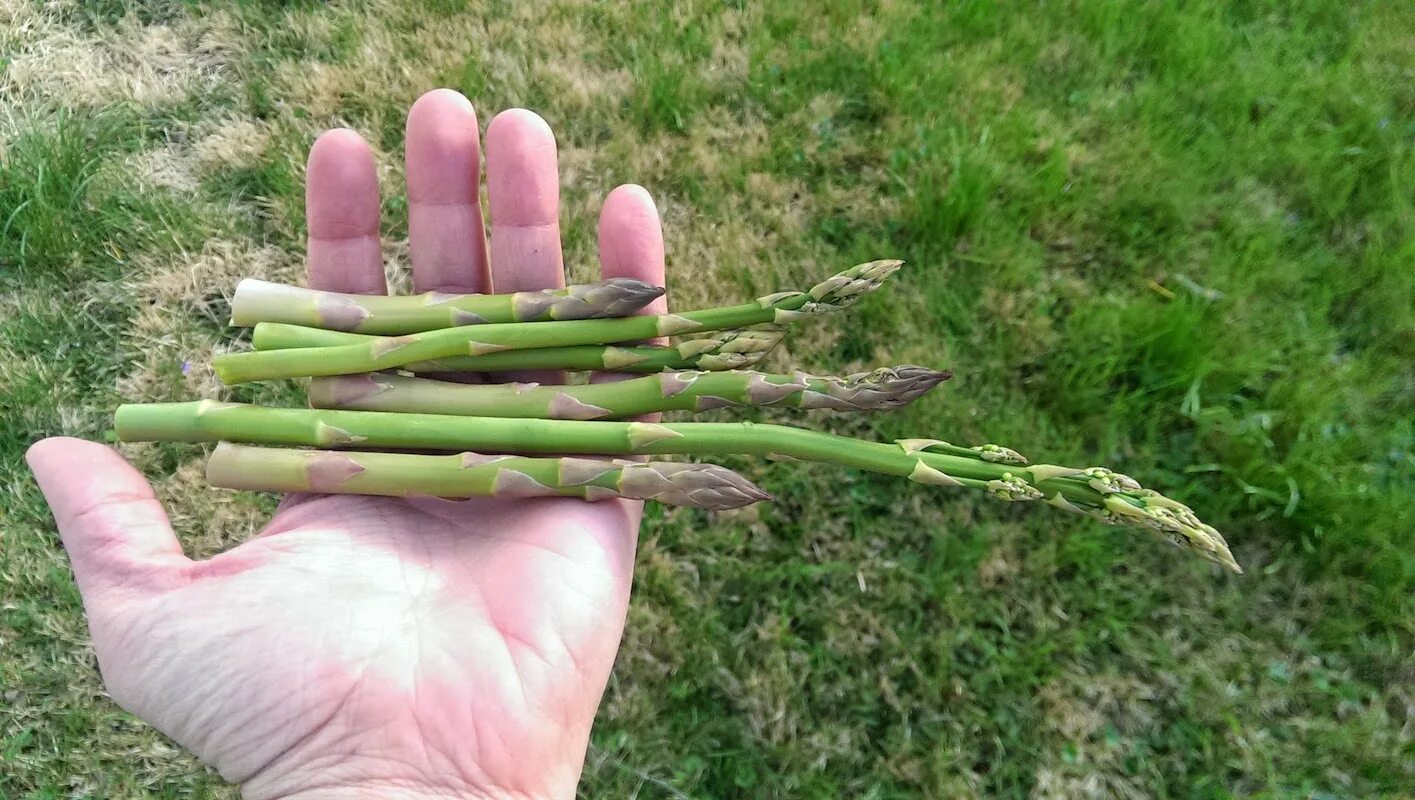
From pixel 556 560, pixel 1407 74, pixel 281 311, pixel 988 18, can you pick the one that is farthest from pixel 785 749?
pixel 1407 74

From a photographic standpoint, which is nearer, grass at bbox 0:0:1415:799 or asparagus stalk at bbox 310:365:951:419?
asparagus stalk at bbox 310:365:951:419

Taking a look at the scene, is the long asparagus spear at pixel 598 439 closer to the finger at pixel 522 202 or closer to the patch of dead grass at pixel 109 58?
the finger at pixel 522 202

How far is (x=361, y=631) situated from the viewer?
273 centimetres

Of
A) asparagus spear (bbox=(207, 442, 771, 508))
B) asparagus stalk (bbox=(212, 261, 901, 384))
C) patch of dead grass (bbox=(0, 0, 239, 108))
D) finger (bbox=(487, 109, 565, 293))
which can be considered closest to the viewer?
asparagus spear (bbox=(207, 442, 771, 508))

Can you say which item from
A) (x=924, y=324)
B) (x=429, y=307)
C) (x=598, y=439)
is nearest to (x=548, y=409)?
(x=598, y=439)

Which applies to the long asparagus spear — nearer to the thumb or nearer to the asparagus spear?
the asparagus spear

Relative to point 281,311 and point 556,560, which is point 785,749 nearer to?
point 556,560

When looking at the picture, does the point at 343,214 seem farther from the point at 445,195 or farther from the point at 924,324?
the point at 924,324

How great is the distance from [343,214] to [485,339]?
79 centimetres

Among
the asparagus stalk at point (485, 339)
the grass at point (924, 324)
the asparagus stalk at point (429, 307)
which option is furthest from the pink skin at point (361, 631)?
the grass at point (924, 324)

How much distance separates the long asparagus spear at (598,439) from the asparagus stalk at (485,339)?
0.54 ft

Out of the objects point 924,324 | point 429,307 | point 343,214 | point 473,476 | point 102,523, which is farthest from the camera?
point 924,324

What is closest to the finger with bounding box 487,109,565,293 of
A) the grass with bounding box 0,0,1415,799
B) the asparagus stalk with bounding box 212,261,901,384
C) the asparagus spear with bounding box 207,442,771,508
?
the asparagus stalk with bounding box 212,261,901,384

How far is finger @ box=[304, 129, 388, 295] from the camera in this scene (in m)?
3.43
